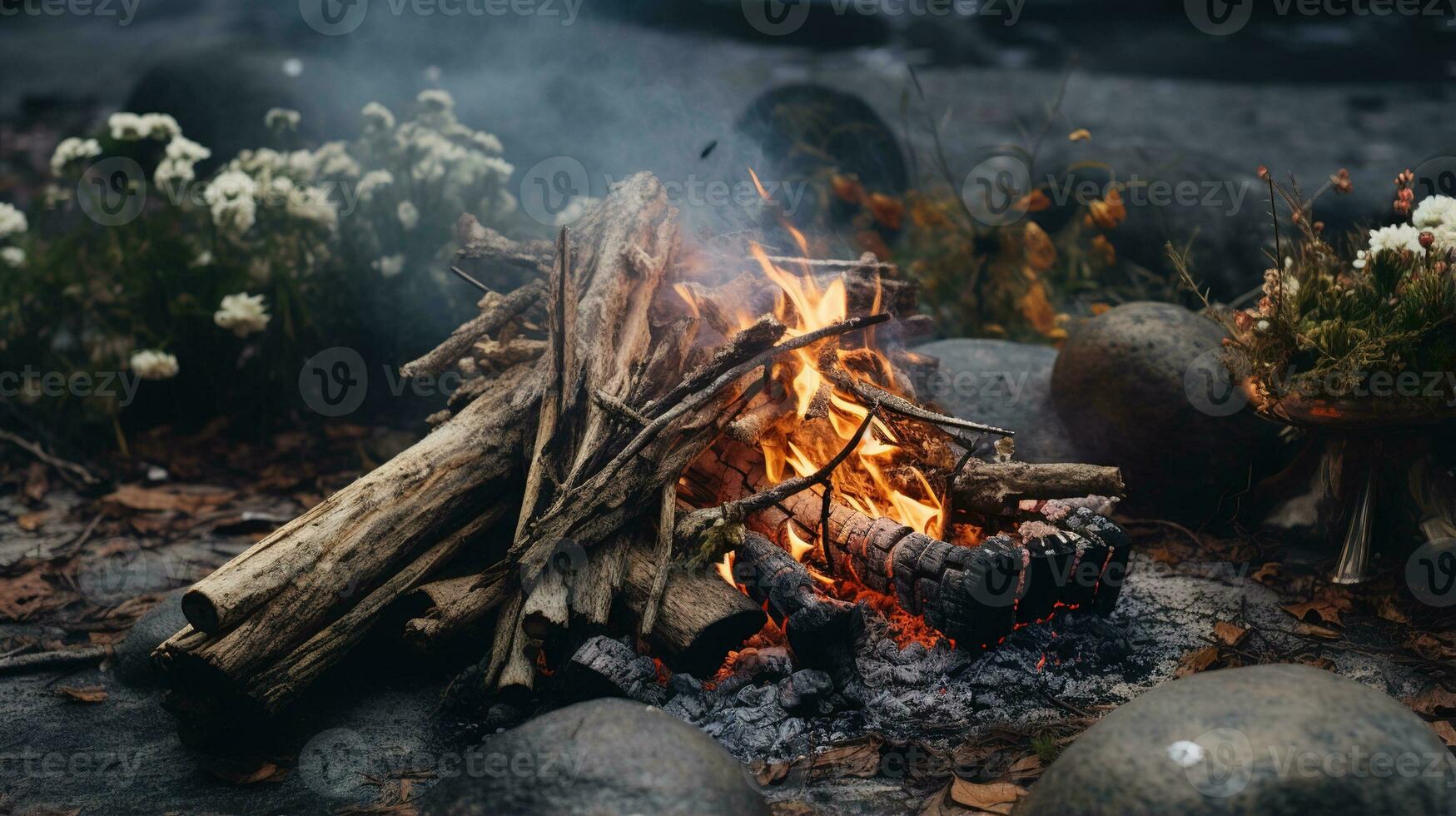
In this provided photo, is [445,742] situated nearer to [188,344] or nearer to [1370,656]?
[1370,656]

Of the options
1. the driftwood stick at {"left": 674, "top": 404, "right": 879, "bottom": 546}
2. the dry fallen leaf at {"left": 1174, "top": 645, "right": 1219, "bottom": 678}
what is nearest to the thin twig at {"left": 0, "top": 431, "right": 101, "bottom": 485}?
the driftwood stick at {"left": 674, "top": 404, "right": 879, "bottom": 546}

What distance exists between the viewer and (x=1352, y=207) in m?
7.07

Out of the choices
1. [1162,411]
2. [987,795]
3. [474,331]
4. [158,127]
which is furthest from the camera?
[158,127]

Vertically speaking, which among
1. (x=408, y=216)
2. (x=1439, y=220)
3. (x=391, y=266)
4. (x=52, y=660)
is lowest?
(x=52, y=660)

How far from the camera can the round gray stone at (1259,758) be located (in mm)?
2457

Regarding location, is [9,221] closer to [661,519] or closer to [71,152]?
[71,152]

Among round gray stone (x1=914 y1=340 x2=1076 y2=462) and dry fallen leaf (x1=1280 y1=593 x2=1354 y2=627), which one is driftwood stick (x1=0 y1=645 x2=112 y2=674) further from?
dry fallen leaf (x1=1280 y1=593 x2=1354 y2=627)

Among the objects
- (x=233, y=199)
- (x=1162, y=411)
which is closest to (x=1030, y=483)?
(x=1162, y=411)

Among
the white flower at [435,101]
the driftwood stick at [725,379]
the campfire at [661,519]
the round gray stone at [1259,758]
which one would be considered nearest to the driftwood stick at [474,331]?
the campfire at [661,519]

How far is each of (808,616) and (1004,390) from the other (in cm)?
245

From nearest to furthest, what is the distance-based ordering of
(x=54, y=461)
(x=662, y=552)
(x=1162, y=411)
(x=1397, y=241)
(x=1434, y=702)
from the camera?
1. (x=1434, y=702)
2. (x=662, y=552)
3. (x=1397, y=241)
4. (x=1162, y=411)
5. (x=54, y=461)

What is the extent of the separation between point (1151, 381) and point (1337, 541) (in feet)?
3.44

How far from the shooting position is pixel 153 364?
5.67 metres

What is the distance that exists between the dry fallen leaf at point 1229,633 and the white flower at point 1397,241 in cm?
163
